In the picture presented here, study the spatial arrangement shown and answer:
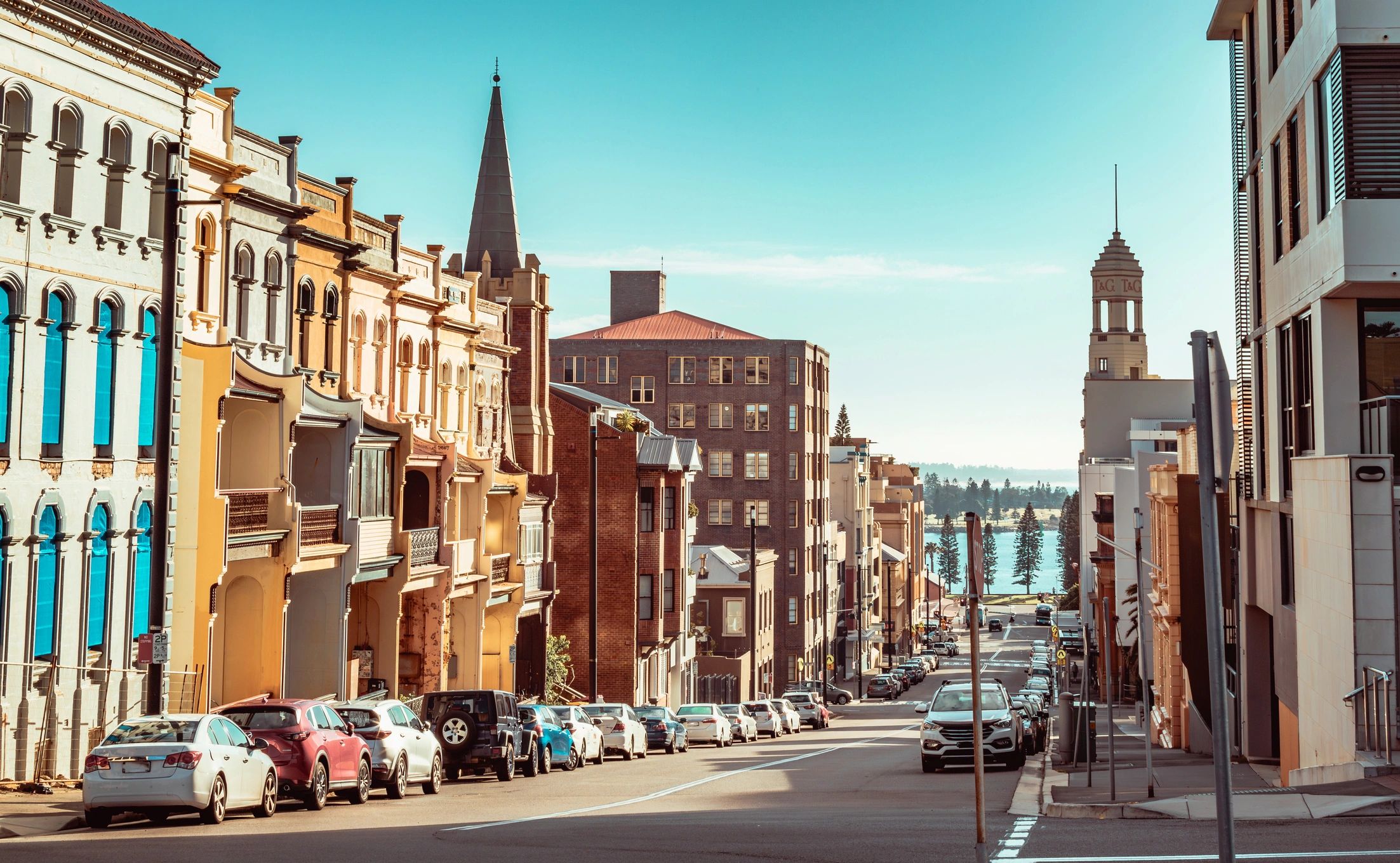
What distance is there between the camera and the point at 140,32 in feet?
82.5

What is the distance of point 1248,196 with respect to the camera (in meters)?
30.4

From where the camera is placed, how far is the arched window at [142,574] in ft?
83.4

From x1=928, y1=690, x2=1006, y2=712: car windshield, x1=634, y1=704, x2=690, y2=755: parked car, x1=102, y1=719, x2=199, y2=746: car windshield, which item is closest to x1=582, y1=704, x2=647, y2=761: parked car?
x1=634, y1=704, x2=690, y2=755: parked car

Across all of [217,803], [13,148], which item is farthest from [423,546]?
[217,803]

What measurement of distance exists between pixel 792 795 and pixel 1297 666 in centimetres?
839

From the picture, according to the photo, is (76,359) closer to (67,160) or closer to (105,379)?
(105,379)

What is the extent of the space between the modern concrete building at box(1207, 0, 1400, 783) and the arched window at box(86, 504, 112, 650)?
61.7ft

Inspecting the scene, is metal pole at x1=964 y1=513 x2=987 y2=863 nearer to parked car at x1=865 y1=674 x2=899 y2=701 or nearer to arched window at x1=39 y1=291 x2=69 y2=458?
arched window at x1=39 y1=291 x2=69 y2=458

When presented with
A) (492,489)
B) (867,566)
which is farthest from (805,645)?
(492,489)

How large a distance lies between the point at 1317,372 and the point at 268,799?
55.2 feet

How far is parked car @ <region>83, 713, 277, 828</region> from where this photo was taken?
656 inches

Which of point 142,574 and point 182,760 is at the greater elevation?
point 142,574

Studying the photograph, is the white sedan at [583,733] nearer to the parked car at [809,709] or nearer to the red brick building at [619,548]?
the red brick building at [619,548]

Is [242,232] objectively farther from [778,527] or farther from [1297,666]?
[778,527]
